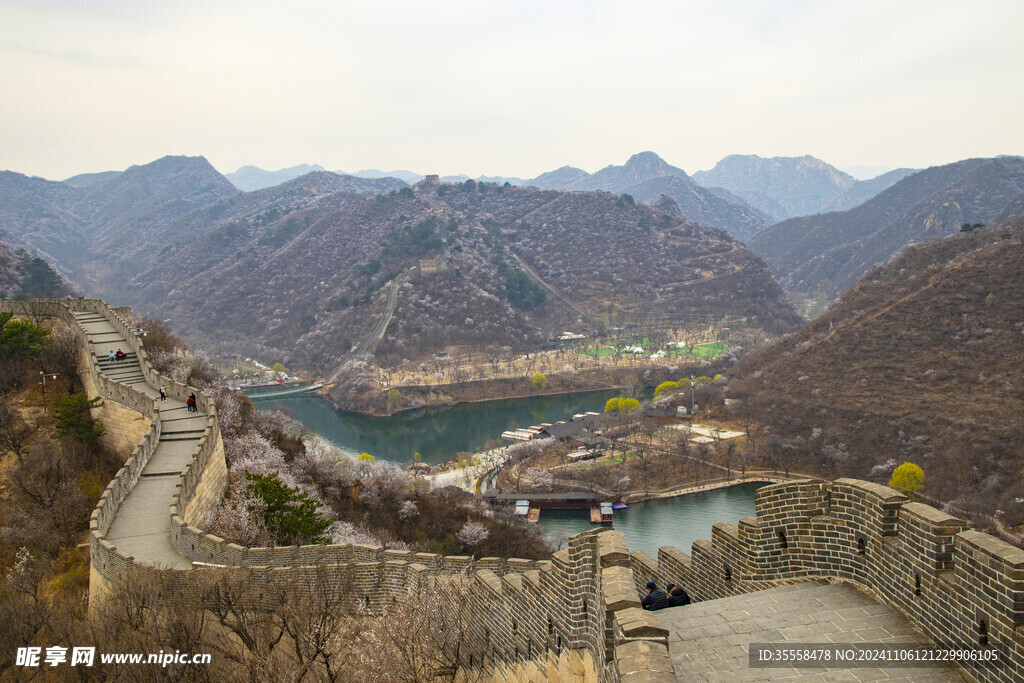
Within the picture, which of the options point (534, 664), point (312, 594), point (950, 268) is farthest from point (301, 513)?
point (950, 268)

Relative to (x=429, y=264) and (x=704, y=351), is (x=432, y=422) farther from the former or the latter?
(x=429, y=264)

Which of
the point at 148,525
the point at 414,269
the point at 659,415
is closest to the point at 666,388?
the point at 659,415

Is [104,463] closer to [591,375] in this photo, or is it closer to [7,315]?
[7,315]

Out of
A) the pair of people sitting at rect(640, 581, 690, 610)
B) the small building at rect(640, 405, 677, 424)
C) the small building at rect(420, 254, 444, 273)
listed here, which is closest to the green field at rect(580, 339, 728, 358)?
the small building at rect(420, 254, 444, 273)

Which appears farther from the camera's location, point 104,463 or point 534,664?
point 104,463

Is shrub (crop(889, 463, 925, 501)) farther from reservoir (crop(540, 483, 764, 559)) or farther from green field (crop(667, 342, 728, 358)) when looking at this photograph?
green field (crop(667, 342, 728, 358))

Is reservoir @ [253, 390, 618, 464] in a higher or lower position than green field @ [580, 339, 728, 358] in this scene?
lower

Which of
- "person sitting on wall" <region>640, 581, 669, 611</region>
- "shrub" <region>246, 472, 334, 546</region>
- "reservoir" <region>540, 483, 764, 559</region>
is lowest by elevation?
"reservoir" <region>540, 483, 764, 559</region>
